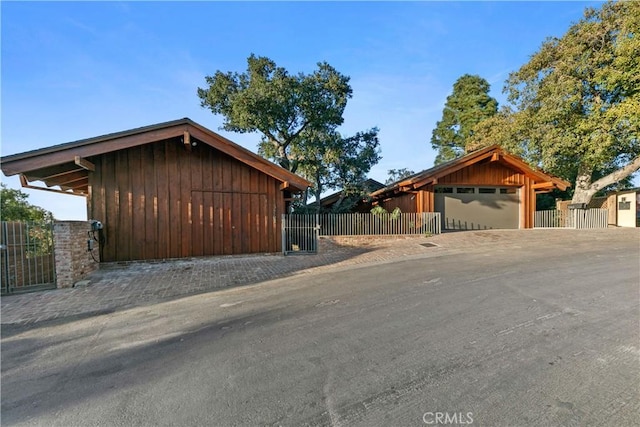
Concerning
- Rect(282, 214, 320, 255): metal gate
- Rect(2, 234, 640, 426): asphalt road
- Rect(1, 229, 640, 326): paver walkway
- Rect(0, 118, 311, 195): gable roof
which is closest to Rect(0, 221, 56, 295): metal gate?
Rect(1, 229, 640, 326): paver walkway

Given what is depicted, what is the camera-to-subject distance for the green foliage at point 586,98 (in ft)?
43.8

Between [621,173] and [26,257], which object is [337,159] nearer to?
[26,257]

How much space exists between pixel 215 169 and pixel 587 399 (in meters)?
9.88

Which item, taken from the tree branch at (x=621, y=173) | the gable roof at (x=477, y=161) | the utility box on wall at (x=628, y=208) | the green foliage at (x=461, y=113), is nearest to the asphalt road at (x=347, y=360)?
the gable roof at (x=477, y=161)

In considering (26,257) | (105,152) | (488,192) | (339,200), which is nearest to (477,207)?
(488,192)

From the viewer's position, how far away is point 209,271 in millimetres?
7695

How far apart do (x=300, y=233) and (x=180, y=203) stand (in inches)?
170

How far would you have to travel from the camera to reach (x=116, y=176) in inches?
346

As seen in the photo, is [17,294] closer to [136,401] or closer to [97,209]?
[97,209]

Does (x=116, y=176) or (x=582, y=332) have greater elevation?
(x=116, y=176)

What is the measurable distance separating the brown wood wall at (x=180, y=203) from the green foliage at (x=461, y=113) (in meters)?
24.0

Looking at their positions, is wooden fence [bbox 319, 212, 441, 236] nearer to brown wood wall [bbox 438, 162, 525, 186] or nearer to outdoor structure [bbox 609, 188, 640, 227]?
brown wood wall [bbox 438, 162, 525, 186]

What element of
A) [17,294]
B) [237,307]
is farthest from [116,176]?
[237,307]

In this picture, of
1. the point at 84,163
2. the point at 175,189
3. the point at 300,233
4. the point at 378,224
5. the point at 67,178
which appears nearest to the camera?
the point at 84,163
